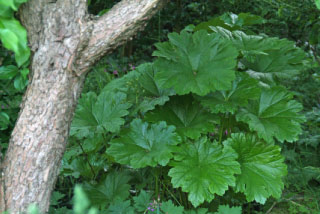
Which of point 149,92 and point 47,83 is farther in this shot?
point 149,92

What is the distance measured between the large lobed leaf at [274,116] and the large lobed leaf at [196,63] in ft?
0.85

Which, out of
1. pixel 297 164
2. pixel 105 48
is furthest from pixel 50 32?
pixel 297 164

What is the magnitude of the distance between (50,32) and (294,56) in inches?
60.6

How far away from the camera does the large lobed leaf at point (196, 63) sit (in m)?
2.02

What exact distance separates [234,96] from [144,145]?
1.78 ft

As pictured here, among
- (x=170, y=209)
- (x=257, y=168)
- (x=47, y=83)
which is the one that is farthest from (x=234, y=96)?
(x=47, y=83)

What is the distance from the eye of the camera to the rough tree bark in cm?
162

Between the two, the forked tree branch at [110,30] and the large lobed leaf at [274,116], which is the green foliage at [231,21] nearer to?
the large lobed leaf at [274,116]

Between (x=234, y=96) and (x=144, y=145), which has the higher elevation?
(x=234, y=96)

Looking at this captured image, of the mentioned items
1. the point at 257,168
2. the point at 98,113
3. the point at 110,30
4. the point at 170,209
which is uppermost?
the point at 110,30

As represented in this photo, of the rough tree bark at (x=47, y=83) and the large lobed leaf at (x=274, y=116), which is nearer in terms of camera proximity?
the rough tree bark at (x=47, y=83)

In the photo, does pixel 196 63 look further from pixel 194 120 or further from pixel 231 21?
pixel 231 21

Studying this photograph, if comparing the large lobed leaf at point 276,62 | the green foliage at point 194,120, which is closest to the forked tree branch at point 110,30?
the green foliage at point 194,120

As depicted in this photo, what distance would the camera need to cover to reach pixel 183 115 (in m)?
2.25
